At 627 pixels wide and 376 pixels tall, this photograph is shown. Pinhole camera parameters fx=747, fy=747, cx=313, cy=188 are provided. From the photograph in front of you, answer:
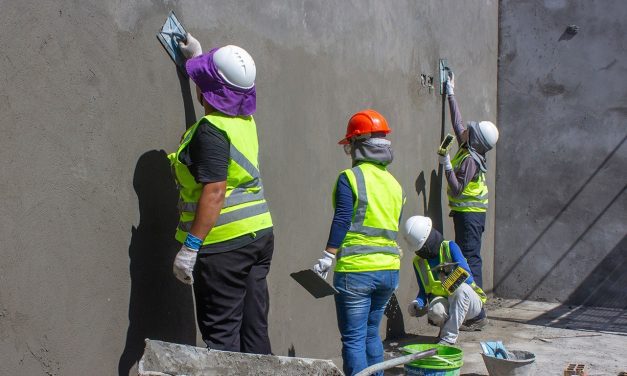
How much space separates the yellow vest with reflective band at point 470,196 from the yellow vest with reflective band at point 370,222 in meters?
2.69

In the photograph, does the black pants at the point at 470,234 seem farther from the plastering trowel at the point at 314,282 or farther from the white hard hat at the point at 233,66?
the white hard hat at the point at 233,66

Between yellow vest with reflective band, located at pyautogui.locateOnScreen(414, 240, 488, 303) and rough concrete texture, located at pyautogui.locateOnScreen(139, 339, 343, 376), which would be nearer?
rough concrete texture, located at pyautogui.locateOnScreen(139, 339, 343, 376)

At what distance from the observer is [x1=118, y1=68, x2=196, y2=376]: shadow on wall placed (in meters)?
3.68

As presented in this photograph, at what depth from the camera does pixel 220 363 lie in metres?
3.13

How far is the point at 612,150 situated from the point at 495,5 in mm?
2037

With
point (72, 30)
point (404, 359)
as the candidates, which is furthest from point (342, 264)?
point (72, 30)

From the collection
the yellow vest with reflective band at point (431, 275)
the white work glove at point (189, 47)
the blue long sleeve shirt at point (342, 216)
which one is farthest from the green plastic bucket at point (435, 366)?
the white work glove at point (189, 47)

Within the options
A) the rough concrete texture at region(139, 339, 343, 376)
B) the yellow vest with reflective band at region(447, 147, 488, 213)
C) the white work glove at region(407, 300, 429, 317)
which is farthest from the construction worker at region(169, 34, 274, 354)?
→ the yellow vest with reflective band at region(447, 147, 488, 213)

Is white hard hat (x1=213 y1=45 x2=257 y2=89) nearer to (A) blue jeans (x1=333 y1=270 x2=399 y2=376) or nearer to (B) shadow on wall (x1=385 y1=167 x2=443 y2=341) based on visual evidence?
(A) blue jeans (x1=333 y1=270 x2=399 y2=376)

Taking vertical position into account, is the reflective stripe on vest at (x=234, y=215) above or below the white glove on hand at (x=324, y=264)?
above

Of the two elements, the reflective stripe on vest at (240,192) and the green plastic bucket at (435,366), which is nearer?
the reflective stripe on vest at (240,192)

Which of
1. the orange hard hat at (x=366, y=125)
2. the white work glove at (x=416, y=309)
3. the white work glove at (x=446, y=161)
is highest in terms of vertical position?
the orange hard hat at (x=366, y=125)

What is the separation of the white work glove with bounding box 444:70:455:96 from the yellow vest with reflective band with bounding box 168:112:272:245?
152 inches

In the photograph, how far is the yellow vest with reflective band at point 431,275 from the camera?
577 cm
